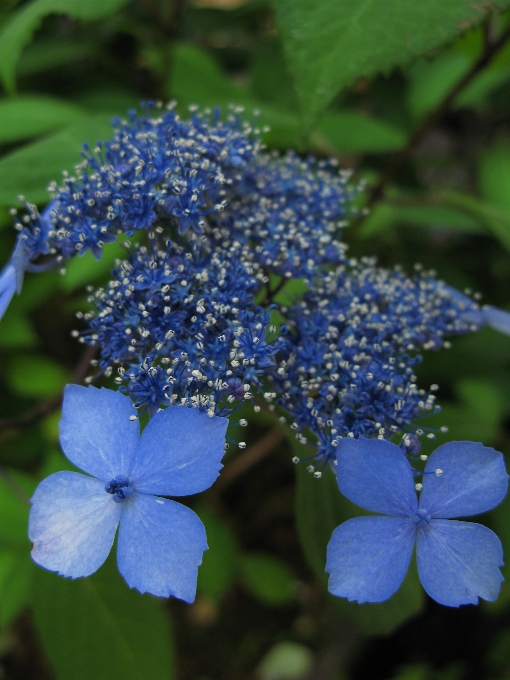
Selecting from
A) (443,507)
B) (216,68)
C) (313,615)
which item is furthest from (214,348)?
(313,615)

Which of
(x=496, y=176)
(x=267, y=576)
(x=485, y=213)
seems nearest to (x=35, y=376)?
(x=267, y=576)

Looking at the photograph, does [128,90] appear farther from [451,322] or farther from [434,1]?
[451,322]

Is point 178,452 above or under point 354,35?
under

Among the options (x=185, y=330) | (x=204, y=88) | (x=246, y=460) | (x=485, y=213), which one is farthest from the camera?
(x=246, y=460)

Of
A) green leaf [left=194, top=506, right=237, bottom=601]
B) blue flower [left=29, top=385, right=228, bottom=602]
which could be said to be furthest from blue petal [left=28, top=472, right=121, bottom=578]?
green leaf [left=194, top=506, right=237, bottom=601]

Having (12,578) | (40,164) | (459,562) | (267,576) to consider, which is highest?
(40,164)

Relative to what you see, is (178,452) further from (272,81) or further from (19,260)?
(272,81)

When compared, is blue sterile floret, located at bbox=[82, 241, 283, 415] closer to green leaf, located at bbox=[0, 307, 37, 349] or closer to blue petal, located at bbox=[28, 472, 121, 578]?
blue petal, located at bbox=[28, 472, 121, 578]
